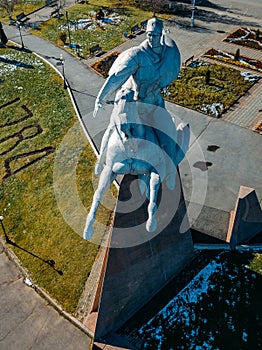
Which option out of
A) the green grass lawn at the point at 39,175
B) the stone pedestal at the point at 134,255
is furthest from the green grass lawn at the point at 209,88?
the stone pedestal at the point at 134,255

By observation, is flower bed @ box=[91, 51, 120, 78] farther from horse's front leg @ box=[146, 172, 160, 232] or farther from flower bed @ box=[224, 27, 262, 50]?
horse's front leg @ box=[146, 172, 160, 232]

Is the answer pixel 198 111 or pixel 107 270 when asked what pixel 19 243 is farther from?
pixel 198 111

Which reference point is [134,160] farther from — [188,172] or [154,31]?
[188,172]

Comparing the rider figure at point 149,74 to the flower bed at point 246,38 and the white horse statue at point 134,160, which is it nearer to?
the white horse statue at point 134,160

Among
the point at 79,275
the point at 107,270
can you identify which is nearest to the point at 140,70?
the point at 107,270

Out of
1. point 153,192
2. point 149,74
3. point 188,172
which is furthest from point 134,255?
point 188,172
